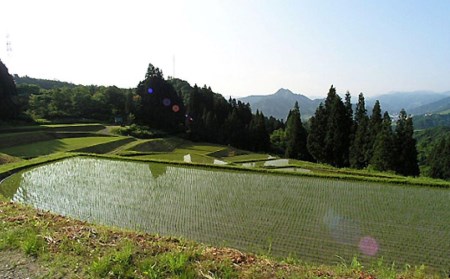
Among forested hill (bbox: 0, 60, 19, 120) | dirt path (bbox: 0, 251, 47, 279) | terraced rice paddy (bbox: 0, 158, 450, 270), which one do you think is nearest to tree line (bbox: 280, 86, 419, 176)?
terraced rice paddy (bbox: 0, 158, 450, 270)

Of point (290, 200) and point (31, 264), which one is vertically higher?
point (31, 264)

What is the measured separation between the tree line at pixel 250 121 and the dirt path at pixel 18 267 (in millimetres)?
30980

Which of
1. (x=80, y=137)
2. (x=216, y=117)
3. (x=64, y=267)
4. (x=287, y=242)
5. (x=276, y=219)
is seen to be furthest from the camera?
(x=216, y=117)

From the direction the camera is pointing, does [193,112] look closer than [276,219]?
No

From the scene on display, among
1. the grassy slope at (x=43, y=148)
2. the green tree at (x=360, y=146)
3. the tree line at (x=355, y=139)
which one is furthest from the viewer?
the green tree at (x=360, y=146)

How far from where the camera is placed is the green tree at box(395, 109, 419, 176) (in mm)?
31562

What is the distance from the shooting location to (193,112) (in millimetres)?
55125

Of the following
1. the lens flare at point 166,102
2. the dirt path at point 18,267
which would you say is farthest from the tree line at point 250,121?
the dirt path at point 18,267

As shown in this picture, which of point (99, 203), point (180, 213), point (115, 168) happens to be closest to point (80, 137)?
point (115, 168)

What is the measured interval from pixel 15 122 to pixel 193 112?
2591 cm

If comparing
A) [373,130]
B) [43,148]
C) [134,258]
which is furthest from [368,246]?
[43,148]

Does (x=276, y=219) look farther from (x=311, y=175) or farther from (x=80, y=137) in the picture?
(x=80, y=137)

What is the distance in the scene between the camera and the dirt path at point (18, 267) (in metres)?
4.39

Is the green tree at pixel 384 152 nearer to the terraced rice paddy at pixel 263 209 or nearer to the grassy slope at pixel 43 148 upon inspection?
the terraced rice paddy at pixel 263 209
